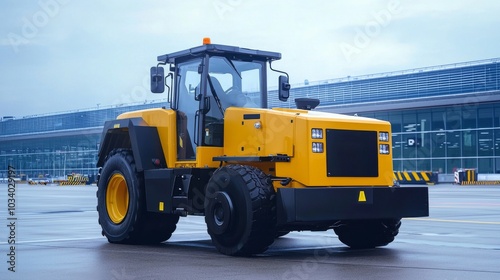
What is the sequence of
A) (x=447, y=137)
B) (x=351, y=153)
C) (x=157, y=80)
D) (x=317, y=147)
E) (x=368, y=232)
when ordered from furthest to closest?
(x=447, y=137) → (x=157, y=80) → (x=368, y=232) → (x=351, y=153) → (x=317, y=147)

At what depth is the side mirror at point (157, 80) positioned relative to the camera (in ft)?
40.7

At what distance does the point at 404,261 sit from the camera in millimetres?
9953

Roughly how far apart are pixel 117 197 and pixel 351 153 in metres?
4.44

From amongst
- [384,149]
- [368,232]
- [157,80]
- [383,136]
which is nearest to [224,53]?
[157,80]

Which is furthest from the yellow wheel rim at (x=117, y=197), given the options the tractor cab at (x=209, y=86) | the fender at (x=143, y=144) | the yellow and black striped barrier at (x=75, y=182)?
→ the yellow and black striped barrier at (x=75, y=182)

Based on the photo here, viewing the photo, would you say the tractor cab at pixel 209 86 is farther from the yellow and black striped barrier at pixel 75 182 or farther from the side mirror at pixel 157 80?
the yellow and black striped barrier at pixel 75 182

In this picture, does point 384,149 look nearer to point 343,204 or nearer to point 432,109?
point 343,204

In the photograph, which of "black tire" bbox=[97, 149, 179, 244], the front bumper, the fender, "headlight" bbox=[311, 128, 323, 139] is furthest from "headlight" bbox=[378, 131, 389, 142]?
"black tire" bbox=[97, 149, 179, 244]

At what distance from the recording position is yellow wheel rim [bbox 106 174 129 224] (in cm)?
1326

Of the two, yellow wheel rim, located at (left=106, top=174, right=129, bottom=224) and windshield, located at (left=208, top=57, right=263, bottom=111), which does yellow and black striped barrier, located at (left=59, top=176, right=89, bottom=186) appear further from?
windshield, located at (left=208, top=57, right=263, bottom=111)

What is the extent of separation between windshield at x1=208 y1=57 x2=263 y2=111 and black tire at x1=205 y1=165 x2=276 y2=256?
59.8 inches

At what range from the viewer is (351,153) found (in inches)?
435

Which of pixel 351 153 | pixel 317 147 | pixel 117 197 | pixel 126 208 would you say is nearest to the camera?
pixel 317 147

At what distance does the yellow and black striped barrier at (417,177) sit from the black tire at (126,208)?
38121 millimetres
